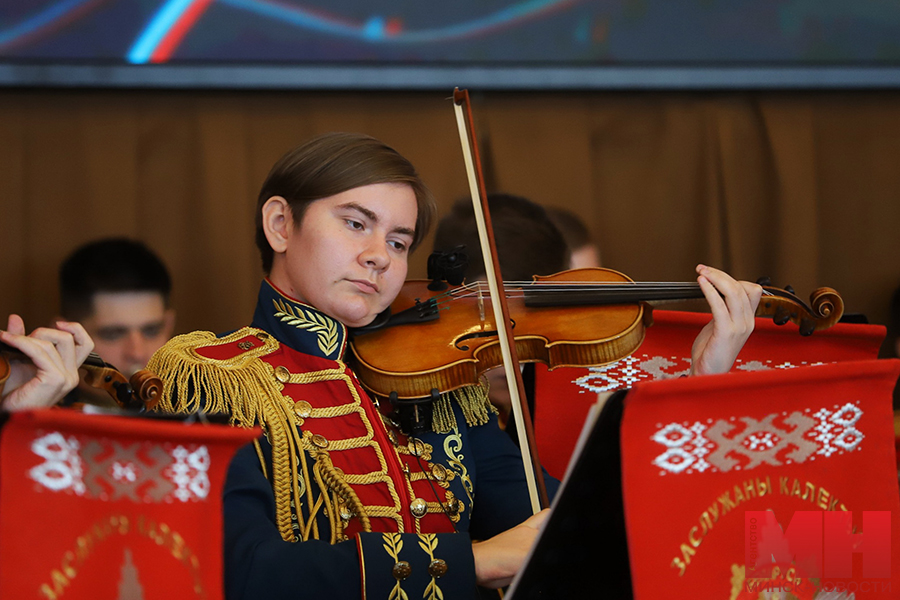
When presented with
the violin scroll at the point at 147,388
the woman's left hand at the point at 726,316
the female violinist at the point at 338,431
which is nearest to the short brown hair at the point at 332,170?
the female violinist at the point at 338,431

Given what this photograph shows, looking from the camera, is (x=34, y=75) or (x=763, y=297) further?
(x=34, y=75)

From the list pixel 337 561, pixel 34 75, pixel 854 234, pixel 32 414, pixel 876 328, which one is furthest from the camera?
pixel 854 234

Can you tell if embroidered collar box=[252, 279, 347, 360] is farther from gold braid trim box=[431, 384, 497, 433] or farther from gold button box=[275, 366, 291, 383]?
gold braid trim box=[431, 384, 497, 433]

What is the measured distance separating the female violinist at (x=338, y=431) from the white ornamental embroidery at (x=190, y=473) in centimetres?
27

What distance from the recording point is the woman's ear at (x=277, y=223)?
4.47 ft

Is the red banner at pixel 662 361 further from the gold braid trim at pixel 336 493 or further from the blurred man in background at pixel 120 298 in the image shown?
the blurred man in background at pixel 120 298

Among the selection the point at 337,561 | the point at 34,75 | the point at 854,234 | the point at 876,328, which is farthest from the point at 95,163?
the point at 854,234

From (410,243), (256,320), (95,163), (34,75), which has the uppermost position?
(34,75)

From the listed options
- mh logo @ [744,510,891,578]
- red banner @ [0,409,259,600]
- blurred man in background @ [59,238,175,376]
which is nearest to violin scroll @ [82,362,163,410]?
red banner @ [0,409,259,600]

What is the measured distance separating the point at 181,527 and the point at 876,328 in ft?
4.08

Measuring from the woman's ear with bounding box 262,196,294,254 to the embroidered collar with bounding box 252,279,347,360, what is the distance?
70mm

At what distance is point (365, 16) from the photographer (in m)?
2.73

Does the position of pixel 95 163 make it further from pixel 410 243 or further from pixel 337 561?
pixel 337 561

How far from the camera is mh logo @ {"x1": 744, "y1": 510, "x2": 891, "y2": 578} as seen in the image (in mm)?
882
